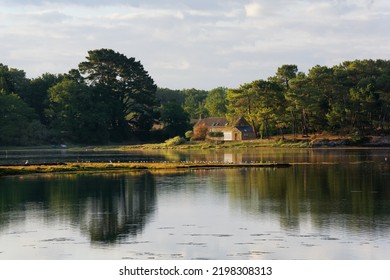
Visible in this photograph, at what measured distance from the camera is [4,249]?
31.4m

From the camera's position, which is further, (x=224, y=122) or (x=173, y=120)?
(x=224, y=122)

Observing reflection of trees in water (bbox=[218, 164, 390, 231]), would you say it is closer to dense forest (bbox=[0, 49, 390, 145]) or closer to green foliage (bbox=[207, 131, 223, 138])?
dense forest (bbox=[0, 49, 390, 145])

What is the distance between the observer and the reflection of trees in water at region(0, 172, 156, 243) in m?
37.7

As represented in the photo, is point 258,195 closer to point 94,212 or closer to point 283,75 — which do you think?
point 94,212

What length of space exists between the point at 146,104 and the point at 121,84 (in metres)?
6.72

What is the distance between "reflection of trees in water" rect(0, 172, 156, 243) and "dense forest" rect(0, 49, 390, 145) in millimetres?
71096

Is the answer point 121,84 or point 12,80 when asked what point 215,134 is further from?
point 12,80

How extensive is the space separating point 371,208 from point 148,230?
14042mm

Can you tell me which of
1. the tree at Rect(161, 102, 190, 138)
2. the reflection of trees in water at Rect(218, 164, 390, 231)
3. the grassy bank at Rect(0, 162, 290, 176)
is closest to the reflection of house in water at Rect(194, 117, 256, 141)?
the tree at Rect(161, 102, 190, 138)

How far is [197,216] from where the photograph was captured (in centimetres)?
4022

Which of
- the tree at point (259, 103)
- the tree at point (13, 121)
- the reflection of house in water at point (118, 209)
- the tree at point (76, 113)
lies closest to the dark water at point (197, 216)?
the reflection of house in water at point (118, 209)

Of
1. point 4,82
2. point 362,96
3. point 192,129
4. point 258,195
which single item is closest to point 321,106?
point 362,96

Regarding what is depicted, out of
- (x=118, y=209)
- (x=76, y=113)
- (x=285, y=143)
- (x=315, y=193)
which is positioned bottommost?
(x=118, y=209)

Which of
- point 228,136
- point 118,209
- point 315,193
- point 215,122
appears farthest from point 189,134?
point 118,209
